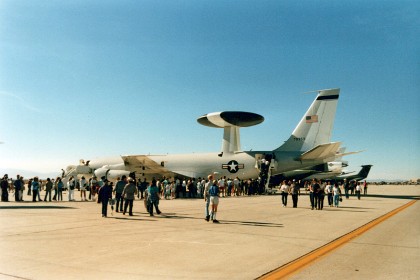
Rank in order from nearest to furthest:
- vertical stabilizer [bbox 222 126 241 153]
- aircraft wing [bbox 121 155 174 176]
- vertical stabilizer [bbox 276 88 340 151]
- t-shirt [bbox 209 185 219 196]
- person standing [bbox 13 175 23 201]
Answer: t-shirt [bbox 209 185 219 196]
person standing [bbox 13 175 23 201]
vertical stabilizer [bbox 276 88 340 151]
aircraft wing [bbox 121 155 174 176]
vertical stabilizer [bbox 222 126 241 153]

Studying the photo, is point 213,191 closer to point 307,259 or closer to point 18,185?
point 307,259

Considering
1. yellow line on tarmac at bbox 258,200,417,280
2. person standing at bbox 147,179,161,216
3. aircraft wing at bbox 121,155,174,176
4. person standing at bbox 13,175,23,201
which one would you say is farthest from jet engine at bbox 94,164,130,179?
yellow line on tarmac at bbox 258,200,417,280

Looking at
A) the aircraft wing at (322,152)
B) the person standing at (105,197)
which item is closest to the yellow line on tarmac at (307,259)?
the person standing at (105,197)

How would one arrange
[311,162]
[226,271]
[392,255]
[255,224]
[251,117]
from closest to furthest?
[226,271] < [392,255] < [255,224] < [311,162] < [251,117]

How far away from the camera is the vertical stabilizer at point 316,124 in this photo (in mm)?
34281

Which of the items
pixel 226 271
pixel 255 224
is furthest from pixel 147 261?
pixel 255 224

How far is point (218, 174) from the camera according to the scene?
123 ft

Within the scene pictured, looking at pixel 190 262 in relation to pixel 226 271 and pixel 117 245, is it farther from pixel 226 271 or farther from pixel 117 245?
pixel 117 245

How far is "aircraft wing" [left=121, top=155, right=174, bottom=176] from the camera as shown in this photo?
129 feet

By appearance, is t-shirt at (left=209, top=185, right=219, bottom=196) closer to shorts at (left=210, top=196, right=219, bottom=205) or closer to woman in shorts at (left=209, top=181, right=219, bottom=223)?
woman in shorts at (left=209, top=181, right=219, bottom=223)

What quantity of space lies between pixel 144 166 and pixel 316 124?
20.2 m

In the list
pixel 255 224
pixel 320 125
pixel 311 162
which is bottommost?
pixel 255 224

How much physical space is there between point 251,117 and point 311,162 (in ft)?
25.4

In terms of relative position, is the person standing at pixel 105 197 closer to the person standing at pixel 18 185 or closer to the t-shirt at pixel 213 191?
the t-shirt at pixel 213 191
